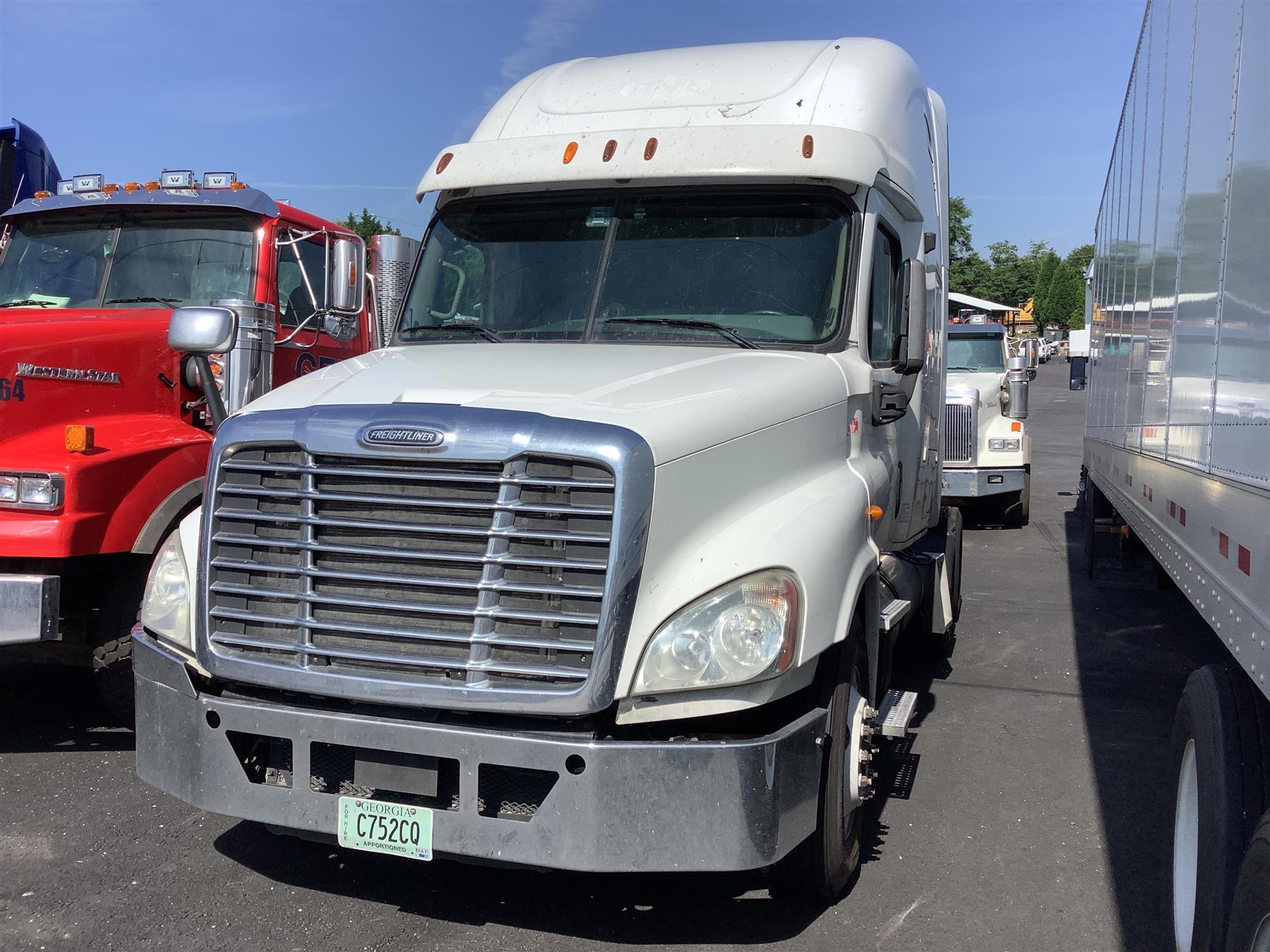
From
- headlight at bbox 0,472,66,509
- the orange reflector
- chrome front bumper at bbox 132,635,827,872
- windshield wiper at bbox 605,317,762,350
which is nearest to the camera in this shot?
chrome front bumper at bbox 132,635,827,872

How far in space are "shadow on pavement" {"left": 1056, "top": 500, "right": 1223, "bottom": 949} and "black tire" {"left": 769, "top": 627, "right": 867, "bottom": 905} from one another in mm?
962

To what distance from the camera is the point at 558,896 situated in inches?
159

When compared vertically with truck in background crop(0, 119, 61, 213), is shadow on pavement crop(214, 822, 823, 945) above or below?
below

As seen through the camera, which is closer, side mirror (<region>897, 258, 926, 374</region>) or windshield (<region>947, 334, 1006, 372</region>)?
side mirror (<region>897, 258, 926, 374</region>)

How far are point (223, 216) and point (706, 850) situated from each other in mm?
5055

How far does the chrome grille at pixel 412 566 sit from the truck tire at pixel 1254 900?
165 cm

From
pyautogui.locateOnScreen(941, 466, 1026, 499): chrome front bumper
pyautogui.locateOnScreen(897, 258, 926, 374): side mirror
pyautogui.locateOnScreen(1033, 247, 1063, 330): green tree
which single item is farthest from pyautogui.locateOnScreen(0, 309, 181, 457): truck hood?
pyautogui.locateOnScreen(1033, 247, 1063, 330): green tree

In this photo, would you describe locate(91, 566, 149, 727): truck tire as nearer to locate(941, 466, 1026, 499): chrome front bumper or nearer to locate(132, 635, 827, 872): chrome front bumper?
locate(132, 635, 827, 872): chrome front bumper

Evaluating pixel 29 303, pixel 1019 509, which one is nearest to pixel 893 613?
pixel 29 303

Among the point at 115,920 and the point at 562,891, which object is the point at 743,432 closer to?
the point at 562,891

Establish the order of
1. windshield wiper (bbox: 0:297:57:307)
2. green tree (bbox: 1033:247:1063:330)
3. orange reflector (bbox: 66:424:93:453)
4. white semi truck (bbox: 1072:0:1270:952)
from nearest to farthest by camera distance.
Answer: white semi truck (bbox: 1072:0:1270:952) → orange reflector (bbox: 66:424:93:453) → windshield wiper (bbox: 0:297:57:307) → green tree (bbox: 1033:247:1063:330)

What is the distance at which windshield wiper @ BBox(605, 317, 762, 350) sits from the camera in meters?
4.40

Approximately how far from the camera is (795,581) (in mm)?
3352

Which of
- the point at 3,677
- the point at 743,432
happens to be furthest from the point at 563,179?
the point at 3,677
